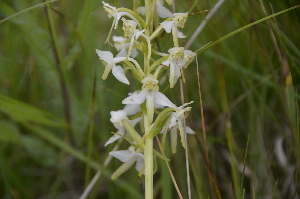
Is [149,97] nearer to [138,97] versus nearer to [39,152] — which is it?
[138,97]

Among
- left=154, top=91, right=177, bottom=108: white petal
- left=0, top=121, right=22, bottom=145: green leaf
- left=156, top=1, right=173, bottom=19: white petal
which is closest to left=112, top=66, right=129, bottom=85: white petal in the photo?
left=154, top=91, right=177, bottom=108: white petal

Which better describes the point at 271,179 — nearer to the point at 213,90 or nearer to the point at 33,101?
the point at 213,90

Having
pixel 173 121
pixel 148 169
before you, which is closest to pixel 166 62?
pixel 173 121

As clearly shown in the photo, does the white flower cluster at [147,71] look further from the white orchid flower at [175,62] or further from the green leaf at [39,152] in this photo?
the green leaf at [39,152]

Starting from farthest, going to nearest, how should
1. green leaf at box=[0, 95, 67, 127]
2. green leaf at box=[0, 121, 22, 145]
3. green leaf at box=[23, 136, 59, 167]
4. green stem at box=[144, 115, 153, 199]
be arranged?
green leaf at box=[23, 136, 59, 167], green leaf at box=[0, 121, 22, 145], green leaf at box=[0, 95, 67, 127], green stem at box=[144, 115, 153, 199]

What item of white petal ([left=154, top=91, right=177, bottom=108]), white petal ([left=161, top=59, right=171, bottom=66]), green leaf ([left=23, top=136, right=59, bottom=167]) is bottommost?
green leaf ([left=23, top=136, right=59, bottom=167])

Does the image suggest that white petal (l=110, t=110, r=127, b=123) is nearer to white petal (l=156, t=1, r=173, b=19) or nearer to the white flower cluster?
the white flower cluster

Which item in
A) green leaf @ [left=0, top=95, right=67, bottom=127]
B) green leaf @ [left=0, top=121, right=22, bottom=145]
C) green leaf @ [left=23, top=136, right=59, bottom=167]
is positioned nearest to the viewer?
green leaf @ [left=0, top=95, right=67, bottom=127]
